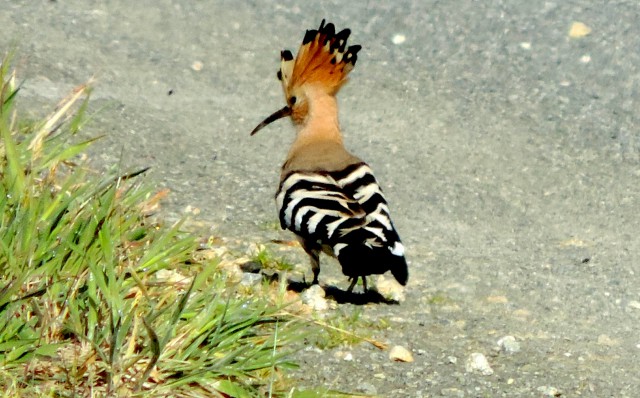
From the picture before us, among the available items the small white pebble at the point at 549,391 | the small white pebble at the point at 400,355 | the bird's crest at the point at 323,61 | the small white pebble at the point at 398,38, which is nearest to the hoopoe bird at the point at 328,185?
the bird's crest at the point at 323,61

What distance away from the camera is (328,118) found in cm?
611

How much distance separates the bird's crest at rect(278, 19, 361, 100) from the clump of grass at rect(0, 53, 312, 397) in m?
1.77

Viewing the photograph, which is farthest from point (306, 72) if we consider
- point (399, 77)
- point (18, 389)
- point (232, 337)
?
point (18, 389)

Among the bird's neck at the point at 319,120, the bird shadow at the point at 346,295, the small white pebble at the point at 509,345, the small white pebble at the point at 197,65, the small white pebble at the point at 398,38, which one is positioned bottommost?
the small white pebble at the point at 509,345

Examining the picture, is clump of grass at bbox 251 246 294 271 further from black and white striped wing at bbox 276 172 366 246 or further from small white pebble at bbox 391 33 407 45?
small white pebble at bbox 391 33 407 45

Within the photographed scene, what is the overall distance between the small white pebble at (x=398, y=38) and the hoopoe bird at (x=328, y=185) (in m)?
2.28

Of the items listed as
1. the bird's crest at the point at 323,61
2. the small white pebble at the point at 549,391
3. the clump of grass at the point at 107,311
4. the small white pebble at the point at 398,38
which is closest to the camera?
the clump of grass at the point at 107,311

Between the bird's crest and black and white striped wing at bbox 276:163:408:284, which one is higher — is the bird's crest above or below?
above

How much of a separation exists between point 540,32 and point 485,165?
168 centimetres

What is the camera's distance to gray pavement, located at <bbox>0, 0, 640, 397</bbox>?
4.70 meters

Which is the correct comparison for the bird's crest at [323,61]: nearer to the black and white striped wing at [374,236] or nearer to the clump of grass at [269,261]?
the black and white striped wing at [374,236]

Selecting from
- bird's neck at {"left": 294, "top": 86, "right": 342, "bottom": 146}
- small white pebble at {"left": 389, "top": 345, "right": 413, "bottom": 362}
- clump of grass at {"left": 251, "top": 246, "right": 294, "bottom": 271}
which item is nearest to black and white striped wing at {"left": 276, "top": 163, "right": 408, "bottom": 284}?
clump of grass at {"left": 251, "top": 246, "right": 294, "bottom": 271}

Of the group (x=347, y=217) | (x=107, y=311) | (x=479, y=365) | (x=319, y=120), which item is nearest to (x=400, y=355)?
(x=479, y=365)

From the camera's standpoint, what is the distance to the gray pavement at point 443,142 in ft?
15.4
